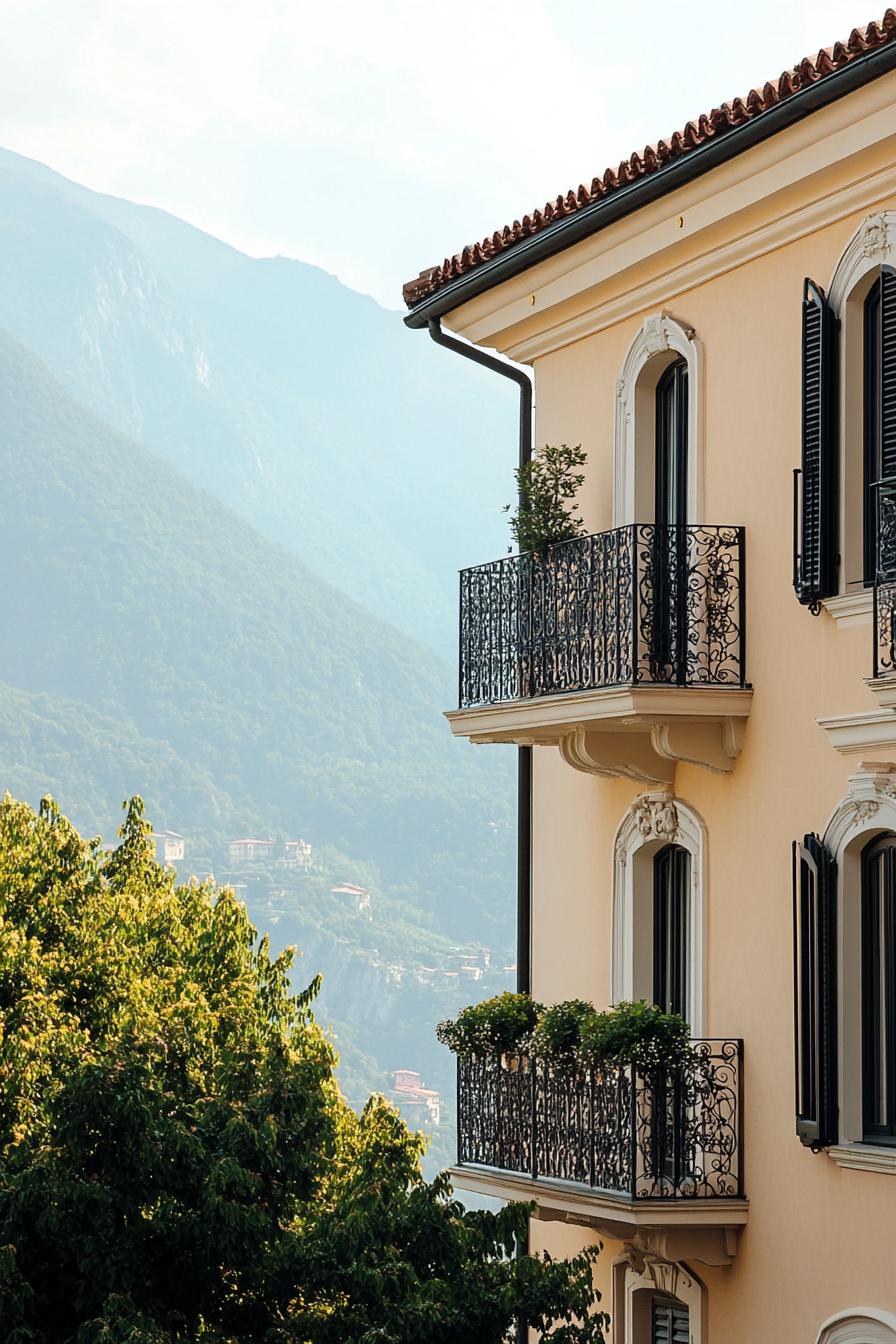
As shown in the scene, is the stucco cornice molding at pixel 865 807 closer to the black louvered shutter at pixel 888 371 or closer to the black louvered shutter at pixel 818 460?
the black louvered shutter at pixel 818 460

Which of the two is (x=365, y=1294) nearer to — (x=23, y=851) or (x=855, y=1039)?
(x=855, y=1039)

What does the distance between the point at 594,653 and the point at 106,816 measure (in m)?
180

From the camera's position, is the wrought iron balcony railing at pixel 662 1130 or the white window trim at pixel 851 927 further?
the wrought iron balcony railing at pixel 662 1130

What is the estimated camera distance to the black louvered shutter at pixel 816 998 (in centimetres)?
1362

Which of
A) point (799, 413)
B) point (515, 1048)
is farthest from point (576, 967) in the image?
point (799, 413)

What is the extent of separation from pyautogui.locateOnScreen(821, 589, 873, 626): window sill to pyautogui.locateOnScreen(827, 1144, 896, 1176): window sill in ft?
10.8

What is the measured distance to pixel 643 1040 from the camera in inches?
584

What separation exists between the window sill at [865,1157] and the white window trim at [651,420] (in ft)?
15.6

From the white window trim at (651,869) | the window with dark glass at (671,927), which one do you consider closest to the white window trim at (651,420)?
the white window trim at (651,869)

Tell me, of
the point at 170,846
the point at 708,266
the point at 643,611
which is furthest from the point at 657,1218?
the point at 170,846

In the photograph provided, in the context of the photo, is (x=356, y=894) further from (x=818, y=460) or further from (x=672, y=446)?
(x=818, y=460)

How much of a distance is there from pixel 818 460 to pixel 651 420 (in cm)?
302

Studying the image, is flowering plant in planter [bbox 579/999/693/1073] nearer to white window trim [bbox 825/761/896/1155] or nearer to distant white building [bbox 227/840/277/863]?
white window trim [bbox 825/761/896/1155]

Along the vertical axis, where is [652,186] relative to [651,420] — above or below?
above
